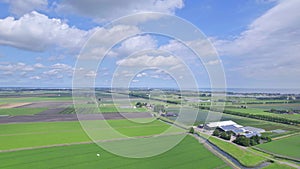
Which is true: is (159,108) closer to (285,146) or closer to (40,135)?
(40,135)

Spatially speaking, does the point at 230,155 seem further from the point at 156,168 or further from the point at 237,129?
the point at 237,129

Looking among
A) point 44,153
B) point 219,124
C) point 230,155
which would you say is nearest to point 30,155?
point 44,153

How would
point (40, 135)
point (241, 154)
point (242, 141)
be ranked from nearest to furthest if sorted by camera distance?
1. point (241, 154)
2. point (242, 141)
3. point (40, 135)

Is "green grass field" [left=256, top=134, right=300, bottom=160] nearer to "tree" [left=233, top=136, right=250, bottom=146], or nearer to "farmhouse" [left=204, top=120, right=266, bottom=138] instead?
"tree" [left=233, top=136, right=250, bottom=146]

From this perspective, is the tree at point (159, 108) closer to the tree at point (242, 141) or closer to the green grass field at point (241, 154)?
the green grass field at point (241, 154)

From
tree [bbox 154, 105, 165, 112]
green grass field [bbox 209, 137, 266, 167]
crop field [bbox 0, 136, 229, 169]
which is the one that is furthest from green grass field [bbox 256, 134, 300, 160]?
tree [bbox 154, 105, 165, 112]

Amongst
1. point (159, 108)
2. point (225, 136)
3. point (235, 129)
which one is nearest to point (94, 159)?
point (225, 136)
